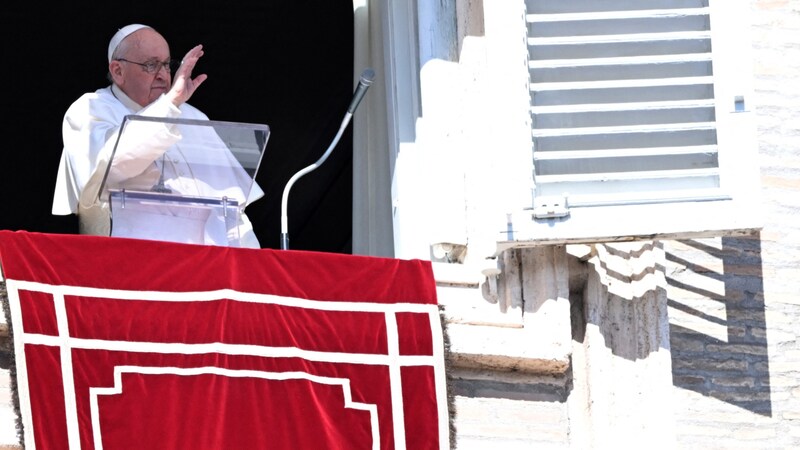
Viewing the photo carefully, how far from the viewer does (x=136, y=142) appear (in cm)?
806

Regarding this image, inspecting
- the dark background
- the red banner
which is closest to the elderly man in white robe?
the red banner

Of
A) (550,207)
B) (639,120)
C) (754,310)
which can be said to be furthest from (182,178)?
(754,310)

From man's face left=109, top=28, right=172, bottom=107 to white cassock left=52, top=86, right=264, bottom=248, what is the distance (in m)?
0.05

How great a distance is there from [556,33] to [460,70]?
499 millimetres

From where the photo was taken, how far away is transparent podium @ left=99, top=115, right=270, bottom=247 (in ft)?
26.4

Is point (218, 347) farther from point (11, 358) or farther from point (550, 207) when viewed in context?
point (550, 207)

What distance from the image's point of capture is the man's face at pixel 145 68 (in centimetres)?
873

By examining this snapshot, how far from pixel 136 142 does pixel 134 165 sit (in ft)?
0.27

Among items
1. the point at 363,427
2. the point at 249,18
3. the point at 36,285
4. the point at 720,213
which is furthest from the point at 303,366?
the point at 249,18

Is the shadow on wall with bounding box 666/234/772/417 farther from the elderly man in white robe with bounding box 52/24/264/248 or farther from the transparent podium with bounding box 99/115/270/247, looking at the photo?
the transparent podium with bounding box 99/115/270/247

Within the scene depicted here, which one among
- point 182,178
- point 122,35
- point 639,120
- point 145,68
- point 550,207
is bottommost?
point 550,207

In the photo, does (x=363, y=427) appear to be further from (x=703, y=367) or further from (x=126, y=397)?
(x=703, y=367)

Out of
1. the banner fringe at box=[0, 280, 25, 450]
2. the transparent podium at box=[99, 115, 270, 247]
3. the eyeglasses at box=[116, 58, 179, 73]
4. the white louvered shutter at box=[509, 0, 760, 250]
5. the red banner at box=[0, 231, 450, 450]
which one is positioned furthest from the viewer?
the eyeglasses at box=[116, 58, 179, 73]

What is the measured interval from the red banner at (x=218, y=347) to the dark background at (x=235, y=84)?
2163 mm
